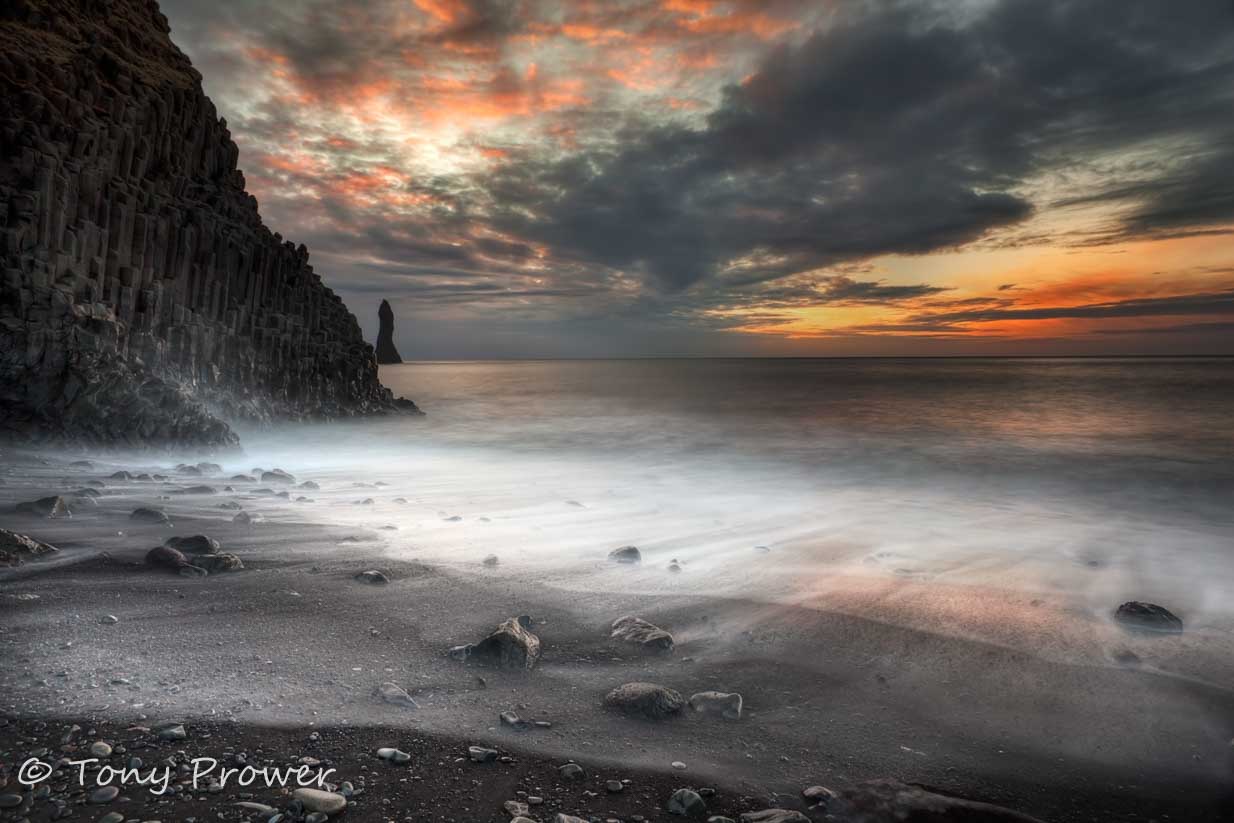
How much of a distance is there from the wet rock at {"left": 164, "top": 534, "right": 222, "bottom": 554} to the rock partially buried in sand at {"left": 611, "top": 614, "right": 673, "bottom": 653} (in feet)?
11.1

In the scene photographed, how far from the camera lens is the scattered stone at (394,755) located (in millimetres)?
2430

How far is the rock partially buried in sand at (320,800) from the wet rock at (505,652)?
1.26 metres

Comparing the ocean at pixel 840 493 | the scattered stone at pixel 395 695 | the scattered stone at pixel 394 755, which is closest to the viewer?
the scattered stone at pixel 394 755

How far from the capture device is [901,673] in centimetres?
367

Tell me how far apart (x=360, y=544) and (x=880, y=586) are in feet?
16.4

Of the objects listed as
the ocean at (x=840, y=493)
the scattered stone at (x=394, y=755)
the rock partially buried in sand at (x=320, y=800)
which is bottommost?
the ocean at (x=840, y=493)

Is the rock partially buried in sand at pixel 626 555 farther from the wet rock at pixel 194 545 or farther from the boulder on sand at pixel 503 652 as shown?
the wet rock at pixel 194 545

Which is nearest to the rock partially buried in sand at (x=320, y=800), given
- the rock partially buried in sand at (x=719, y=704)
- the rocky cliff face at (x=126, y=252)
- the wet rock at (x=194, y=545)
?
the rock partially buried in sand at (x=719, y=704)

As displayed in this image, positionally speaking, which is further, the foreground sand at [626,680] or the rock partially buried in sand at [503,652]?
the rock partially buried in sand at [503,652]

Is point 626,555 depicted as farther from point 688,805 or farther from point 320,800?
point 320,800

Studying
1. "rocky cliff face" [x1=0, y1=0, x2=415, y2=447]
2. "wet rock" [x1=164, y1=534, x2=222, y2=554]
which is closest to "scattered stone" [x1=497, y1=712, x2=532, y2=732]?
"wet rock" [x1=164, y1=534, x2=222, y2=554]

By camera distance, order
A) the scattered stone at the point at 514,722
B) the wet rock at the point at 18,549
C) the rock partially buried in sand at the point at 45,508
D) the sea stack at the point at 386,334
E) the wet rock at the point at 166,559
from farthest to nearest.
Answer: the sea stack at the point at 386,334 → the rock partially buried in sand at the point at 45,508 → the wet rock at the point at 166,559 → the wet rock at the point at 18,549 → the scattered stone at the point at 514,722

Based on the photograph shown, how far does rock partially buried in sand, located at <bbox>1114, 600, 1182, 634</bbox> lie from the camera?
459 centimetres

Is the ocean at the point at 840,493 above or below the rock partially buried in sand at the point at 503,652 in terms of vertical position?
below
